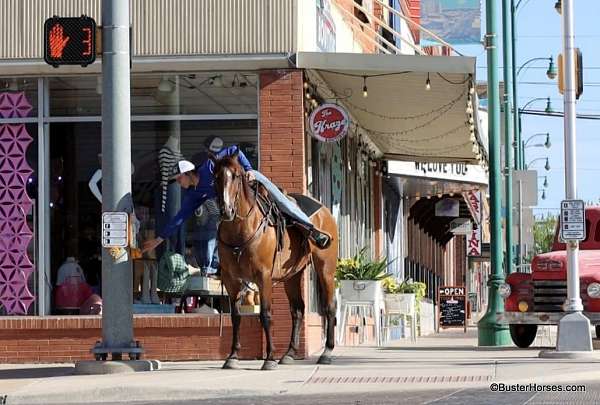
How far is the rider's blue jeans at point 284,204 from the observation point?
16875 millimetres

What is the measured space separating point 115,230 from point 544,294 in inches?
313

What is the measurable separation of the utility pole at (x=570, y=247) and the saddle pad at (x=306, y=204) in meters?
3.11

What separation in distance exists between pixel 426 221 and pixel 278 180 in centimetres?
2565

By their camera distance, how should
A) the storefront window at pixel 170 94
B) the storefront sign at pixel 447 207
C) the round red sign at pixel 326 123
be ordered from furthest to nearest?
the storefront sign at pixel 447 207 < the round red sign at pixel 326 123 < the storefront window at pixel 170 94

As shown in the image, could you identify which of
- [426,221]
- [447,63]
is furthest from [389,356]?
[426,221]

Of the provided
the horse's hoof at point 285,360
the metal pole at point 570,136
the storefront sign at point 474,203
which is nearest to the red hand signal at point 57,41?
the horse's hoof at point 285,360

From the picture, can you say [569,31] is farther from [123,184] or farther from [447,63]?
[123,184]

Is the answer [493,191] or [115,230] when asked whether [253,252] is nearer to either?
[115,230]

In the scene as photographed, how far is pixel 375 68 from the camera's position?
1864 cm

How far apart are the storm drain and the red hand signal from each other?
14.7ft

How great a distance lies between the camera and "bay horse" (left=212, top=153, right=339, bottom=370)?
16016mm

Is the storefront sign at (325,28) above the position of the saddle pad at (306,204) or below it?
above

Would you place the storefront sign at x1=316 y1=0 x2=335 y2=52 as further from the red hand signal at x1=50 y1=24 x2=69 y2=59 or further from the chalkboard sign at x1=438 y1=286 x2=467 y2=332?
the chalkboard sign at x1=438 y1=286 x2=467 y2=332

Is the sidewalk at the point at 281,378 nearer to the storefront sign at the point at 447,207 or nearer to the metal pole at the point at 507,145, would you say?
the metal pole at the point at 507,145
